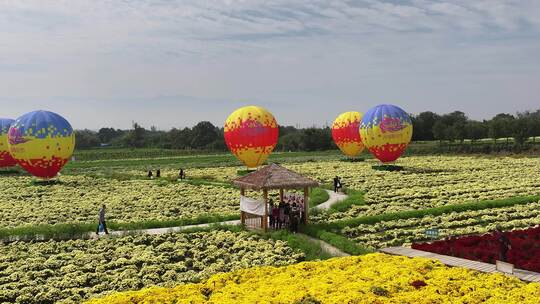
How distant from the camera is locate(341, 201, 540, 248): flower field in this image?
83.7 ft

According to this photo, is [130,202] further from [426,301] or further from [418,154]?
[418,154]

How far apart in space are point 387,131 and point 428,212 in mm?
28337

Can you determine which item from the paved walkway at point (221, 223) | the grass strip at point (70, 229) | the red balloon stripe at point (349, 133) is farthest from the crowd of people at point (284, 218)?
the red balloon stripe at point (349, 133)

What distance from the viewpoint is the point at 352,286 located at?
1577 cm

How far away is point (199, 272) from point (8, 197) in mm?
29810

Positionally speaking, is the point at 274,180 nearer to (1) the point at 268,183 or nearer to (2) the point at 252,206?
(1) the point at 268,183

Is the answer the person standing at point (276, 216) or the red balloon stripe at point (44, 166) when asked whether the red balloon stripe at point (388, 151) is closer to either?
the red balloon stripe at point (44, 166)

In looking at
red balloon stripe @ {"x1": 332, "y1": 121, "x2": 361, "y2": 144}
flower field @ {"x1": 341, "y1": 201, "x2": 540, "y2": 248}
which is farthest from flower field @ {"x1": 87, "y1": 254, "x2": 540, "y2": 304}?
red balloon stripe @ {"x1": 332, "y1": 121, "x2": 361, "y2": 144}

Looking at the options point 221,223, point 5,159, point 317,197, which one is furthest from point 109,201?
point 5,159

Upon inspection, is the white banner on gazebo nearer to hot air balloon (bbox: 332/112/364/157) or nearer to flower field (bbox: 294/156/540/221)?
flower field (bbox: 294/156/540/221)

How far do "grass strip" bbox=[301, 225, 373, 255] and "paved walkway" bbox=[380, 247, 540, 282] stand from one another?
1350mm

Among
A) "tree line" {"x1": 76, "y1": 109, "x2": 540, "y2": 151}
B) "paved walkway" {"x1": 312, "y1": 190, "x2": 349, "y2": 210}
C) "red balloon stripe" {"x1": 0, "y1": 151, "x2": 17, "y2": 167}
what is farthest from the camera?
"tree line" {"x1": 76, "y1": 109, "x2": 540, "y2": 151}

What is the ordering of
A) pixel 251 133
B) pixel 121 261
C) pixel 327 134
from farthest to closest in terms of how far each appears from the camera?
pixel 327 134, pixel 251 133, pixel 121 261

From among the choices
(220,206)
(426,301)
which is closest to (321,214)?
(220,206)
